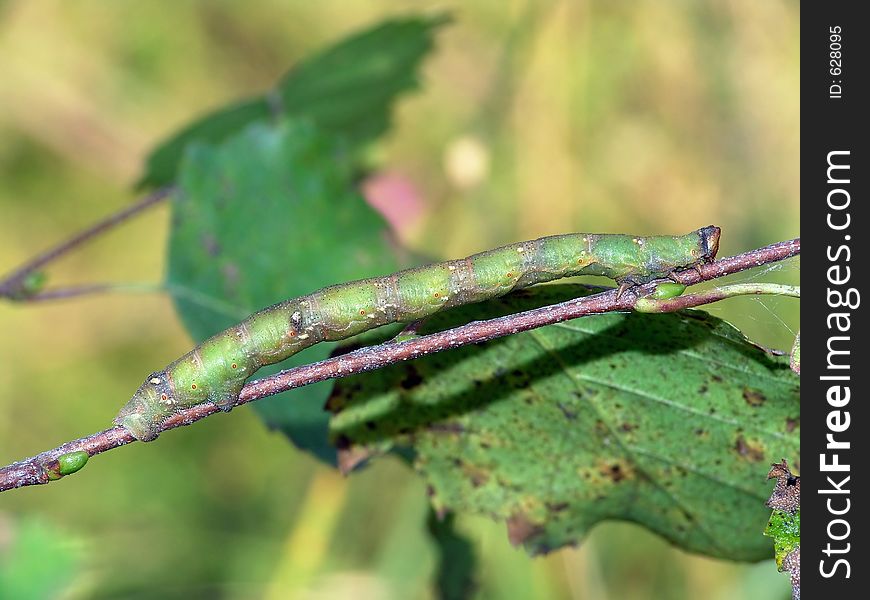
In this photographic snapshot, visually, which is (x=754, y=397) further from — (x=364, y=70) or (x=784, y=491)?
Answer: (x=364, y=70)

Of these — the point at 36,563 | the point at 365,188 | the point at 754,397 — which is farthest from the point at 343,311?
the point at 365,188

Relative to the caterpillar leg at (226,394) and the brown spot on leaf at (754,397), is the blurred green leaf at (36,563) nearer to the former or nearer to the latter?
the caterpillar leg at (226,394)

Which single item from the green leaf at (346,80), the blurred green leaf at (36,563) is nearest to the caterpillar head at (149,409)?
the blurred green leaf at (36,563)

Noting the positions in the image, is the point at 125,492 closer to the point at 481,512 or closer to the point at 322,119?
the point at 322,119

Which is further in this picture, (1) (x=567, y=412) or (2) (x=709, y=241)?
(1) (x=567, y=412)

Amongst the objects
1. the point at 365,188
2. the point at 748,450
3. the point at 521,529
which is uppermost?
the point at 365,188

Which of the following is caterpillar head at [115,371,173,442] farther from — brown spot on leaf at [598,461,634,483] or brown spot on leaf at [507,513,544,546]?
brown spot on leaf at [598,461,634,483]
